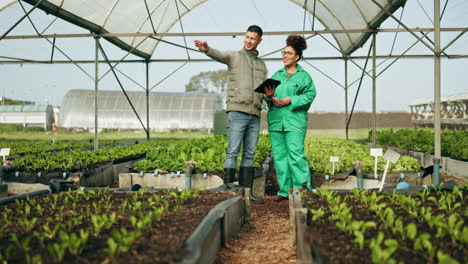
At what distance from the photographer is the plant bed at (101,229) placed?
67.9 inches

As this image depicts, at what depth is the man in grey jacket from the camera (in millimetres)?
3883

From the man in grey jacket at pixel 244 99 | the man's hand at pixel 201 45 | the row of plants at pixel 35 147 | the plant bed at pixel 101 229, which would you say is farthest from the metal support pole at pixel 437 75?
the row of plants at pixel 35 147

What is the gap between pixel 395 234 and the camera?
6.75 feet

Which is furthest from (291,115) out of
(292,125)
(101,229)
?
(101,229)

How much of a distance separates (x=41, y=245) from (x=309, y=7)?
9.30 meters

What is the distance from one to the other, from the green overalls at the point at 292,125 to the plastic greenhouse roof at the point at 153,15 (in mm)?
3671

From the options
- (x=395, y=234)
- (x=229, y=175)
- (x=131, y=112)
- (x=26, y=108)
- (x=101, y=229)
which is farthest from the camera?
(x=26, y=108)

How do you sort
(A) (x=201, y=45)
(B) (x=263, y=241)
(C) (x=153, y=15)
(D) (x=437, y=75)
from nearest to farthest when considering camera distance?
1. (B) (x=263, y=241)
2. (A) (x=201, y=45)
3. (D) (x=437, y=75)
4. (C) (x=153, y=15)

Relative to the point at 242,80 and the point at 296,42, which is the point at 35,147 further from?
the point at 296,42

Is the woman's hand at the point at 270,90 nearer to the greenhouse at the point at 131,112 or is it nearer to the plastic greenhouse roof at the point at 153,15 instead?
the plastic greenhouse roof at the point at 153,15

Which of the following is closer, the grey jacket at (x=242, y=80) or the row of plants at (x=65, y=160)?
the grey jacket at (x=242, y=80)

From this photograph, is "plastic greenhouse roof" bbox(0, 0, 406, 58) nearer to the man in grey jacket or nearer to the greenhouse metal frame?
the greenhouse metal frame

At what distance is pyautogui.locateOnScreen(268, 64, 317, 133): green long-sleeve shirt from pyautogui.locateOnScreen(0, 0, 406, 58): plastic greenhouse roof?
364cm

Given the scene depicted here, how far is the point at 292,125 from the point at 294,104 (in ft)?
0.69
